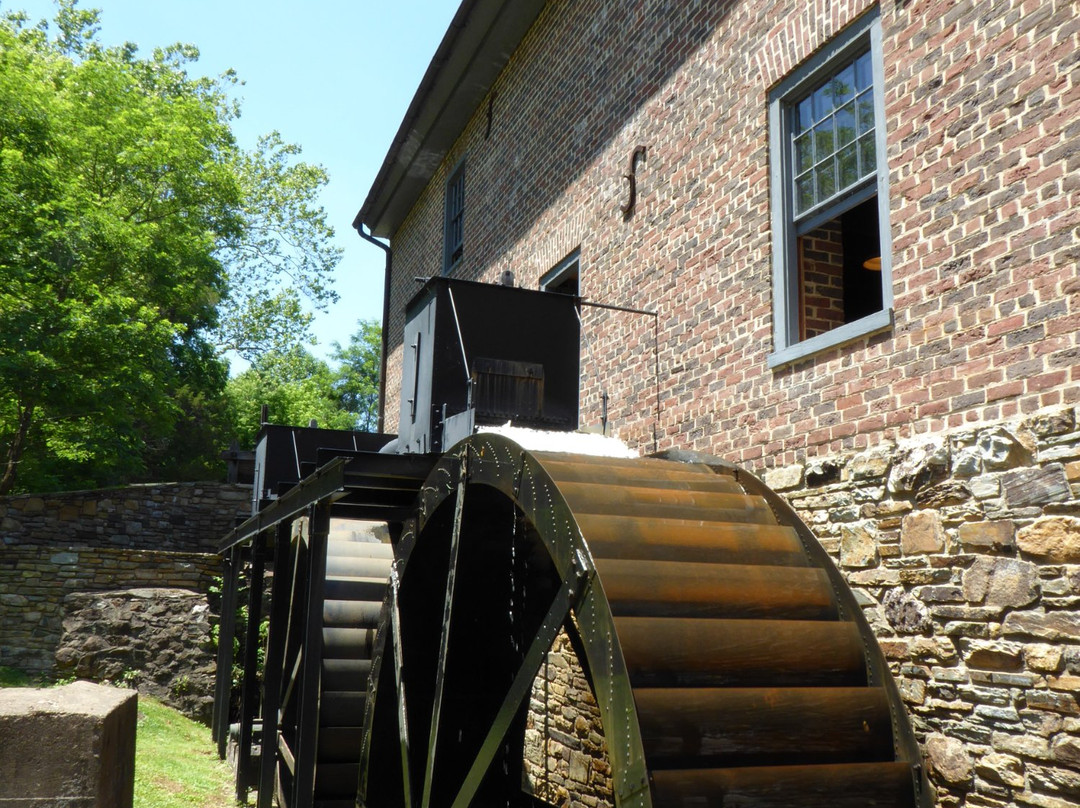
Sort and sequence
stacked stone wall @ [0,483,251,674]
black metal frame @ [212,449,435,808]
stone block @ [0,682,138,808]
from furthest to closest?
stacked stone wall @ [0,483,251,674]
black metal frame @ [212,449,435,808]
stone block @ [0,682,138,808]

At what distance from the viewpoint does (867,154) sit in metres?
4.68

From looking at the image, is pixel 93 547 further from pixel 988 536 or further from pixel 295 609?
pixel 988 536

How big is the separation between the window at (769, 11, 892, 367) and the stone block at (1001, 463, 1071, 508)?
113 cm

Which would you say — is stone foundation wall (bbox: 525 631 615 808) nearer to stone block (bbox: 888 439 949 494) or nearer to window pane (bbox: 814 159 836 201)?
stone block (bbox: 888 439 949 494)

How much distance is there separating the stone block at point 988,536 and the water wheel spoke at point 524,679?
5.02 ft

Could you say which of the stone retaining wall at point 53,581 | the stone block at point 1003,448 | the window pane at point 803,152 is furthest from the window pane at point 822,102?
the stone retaining wall at point 53,581

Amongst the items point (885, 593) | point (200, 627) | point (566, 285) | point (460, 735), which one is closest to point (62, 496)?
point (200, 627)

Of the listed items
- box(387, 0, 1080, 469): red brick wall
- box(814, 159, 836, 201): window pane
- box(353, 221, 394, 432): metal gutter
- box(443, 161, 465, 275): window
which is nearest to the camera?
box(387, 0, 1080, 469): red brick wall

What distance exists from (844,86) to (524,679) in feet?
10.9

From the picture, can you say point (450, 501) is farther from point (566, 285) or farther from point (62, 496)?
point (62, 496)

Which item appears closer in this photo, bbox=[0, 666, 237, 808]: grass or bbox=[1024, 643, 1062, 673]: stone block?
bbox=[1024, 643, 1062, 673]: stone block

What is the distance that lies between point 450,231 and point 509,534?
7355mm

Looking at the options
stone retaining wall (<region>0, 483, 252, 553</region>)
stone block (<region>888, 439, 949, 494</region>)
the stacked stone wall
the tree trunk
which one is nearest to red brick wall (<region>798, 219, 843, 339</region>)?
stone block (<region>888, 439, 949, 494</region>)

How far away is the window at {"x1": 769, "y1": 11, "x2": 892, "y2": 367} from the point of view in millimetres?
4672
